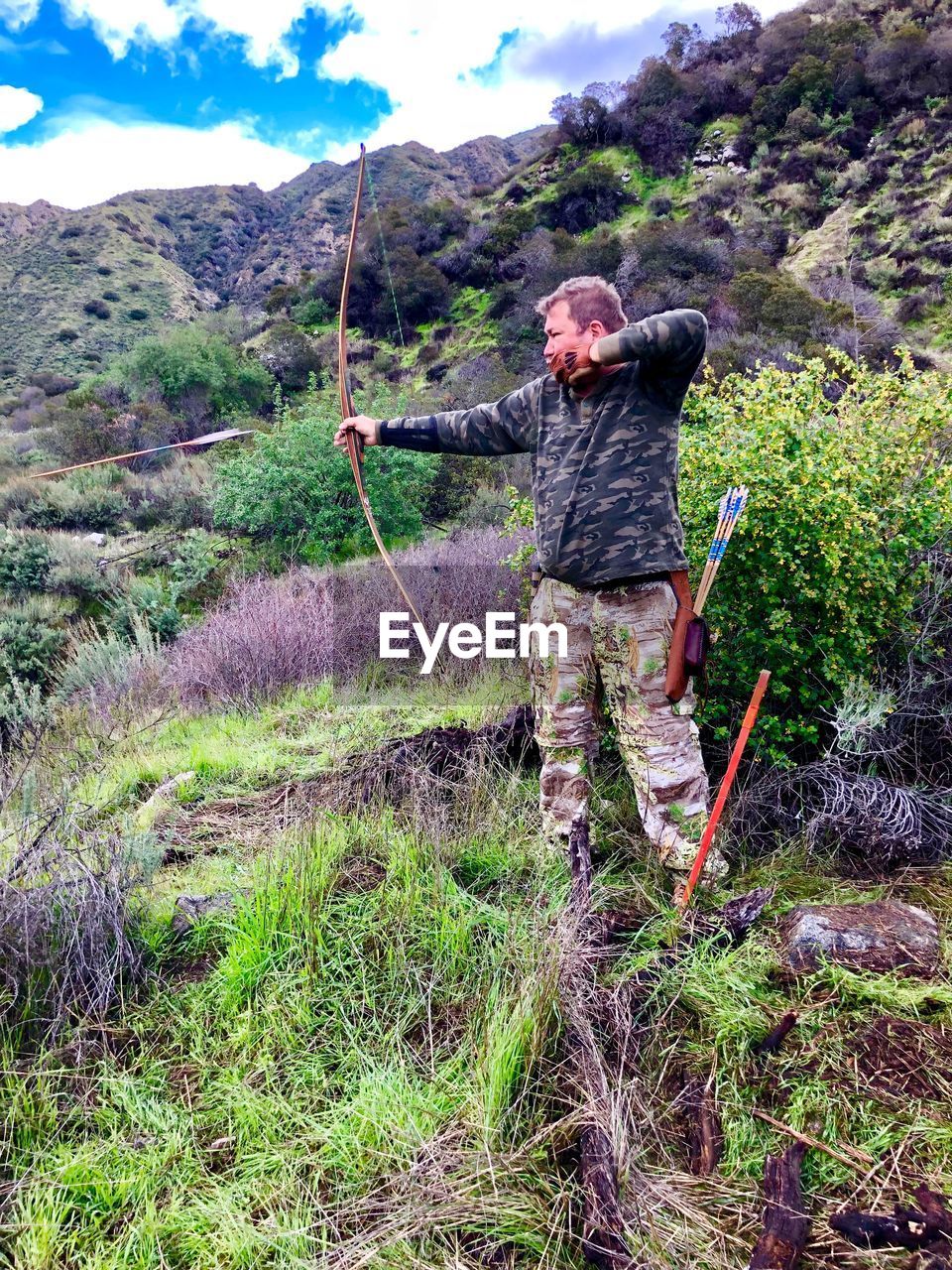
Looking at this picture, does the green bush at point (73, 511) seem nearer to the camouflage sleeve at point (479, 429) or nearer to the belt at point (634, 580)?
the camouflage sleeve at point (479, 429)

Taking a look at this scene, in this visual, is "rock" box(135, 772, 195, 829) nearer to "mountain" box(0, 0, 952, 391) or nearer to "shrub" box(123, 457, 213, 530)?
"shrub" box(123, 457, 213, 530)

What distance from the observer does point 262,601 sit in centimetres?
623

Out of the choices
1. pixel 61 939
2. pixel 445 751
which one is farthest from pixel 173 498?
pixel 61 939

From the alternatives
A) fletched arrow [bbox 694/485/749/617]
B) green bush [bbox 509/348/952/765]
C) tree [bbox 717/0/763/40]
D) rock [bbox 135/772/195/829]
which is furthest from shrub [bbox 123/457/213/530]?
tree [bbox 717/0/763/40]

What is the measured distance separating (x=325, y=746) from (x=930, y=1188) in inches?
124

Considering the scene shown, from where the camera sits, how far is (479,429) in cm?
279

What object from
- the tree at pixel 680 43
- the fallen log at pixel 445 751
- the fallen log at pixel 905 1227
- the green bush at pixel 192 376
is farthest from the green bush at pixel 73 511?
the tree at pixel 680 43

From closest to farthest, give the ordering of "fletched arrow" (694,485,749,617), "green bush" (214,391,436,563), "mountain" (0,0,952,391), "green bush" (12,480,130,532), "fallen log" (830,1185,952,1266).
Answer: "fallen log" (830,1185,952,1266)
"fletched arrow" (694,485,749,617)
"green bush" (214,391,436,563)
"green bush" (12,480,130,532)
"mountain" (0,0,952,391)

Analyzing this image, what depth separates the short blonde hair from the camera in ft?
7.68

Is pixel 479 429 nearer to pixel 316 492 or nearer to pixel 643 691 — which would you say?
pixel 643 691

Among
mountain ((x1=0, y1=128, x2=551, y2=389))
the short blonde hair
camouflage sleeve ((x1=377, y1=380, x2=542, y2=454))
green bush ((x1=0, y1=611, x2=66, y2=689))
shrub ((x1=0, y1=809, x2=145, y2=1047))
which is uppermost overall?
mountain ((x1=0, y1=128, x2=551, y2=389))

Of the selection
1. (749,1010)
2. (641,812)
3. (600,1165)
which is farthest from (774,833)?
(600,1165)

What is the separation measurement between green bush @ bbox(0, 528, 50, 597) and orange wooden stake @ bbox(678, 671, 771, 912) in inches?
362

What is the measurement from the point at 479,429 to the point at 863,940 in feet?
7.21
